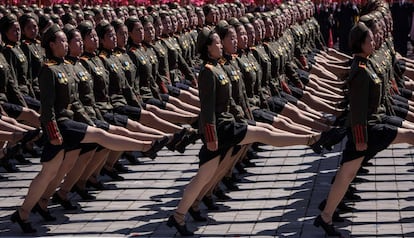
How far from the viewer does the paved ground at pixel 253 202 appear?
12367 mm

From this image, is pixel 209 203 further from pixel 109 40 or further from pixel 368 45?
pixel 368 45

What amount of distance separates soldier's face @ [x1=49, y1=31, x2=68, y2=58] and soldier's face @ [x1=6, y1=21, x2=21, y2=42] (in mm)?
2925

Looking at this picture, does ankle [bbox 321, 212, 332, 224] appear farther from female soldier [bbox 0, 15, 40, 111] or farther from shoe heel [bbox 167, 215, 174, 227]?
female soldier [bbox 0, 15, 40, 111]

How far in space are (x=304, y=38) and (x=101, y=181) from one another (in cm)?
728

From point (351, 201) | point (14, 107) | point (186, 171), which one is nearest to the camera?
point (351, 201)

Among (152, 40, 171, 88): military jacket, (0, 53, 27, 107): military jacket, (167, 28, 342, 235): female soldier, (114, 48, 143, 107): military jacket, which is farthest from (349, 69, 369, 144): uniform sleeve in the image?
(152, 40, 171, 88): military jacket

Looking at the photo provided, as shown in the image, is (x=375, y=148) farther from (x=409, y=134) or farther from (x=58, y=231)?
(x=58, y=231)

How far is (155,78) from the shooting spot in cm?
1656

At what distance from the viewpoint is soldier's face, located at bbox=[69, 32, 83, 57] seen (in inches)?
510

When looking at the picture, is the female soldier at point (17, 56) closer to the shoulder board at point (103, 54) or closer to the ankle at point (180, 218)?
the shoulder board at point (103, 54)

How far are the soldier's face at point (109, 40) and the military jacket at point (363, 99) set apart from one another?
3539 millimetres

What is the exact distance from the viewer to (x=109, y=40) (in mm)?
14523

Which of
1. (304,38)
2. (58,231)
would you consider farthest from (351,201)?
(304,38)

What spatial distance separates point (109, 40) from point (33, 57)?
2433 mm
